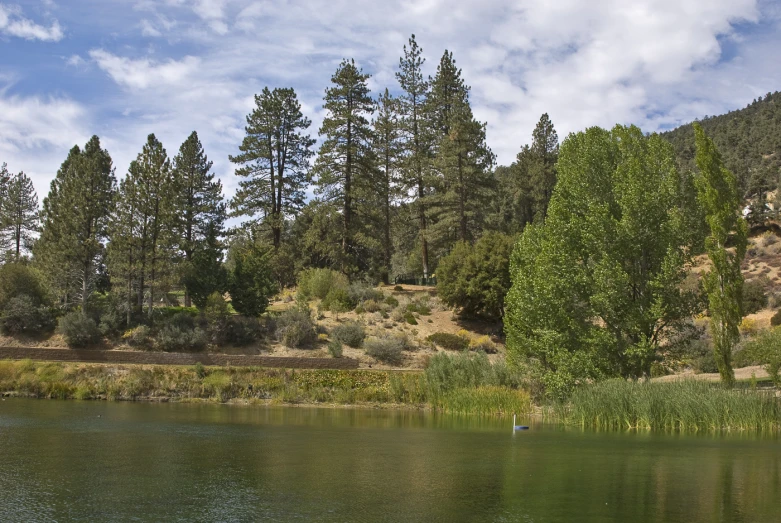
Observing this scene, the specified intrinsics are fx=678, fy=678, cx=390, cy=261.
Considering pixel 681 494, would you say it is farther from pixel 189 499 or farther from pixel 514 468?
pixel 189 499

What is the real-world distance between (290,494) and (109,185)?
50.6 m

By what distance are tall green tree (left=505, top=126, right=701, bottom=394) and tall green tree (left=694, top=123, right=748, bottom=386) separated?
1261 mm

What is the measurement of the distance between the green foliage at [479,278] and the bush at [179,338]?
773 inches

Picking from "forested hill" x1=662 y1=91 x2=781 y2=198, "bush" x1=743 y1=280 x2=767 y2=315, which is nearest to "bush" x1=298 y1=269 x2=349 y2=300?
"bush" x1=743 y1=280 x2=767 y2=315

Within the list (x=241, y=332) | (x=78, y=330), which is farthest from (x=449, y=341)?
(x=78, y=330)

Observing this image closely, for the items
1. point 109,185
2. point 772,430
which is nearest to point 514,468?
point 772,430

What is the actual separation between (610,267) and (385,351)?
20235mm

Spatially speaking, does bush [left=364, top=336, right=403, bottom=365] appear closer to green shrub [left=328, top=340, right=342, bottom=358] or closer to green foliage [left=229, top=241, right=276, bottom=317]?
green shrub [left=328, top=340, right=342, bottom=358]

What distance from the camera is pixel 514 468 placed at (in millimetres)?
18141

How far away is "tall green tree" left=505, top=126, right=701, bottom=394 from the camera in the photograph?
31156 millimetres

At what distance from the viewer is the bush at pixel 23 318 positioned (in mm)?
48656

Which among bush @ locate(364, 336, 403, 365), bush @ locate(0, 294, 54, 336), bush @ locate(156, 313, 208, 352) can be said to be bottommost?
bush @ locate(364, 336, 403, 365)

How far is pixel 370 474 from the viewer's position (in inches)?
675

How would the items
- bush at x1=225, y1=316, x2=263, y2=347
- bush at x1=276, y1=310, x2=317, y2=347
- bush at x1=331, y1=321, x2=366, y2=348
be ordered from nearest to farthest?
1. bush at x1=276, y1=310, x2=317, y2=347
2. bush at x1=225, y1=316, x2=263, y2=347
3. bush at x1=331, y1=321, x2=366, y2=348
